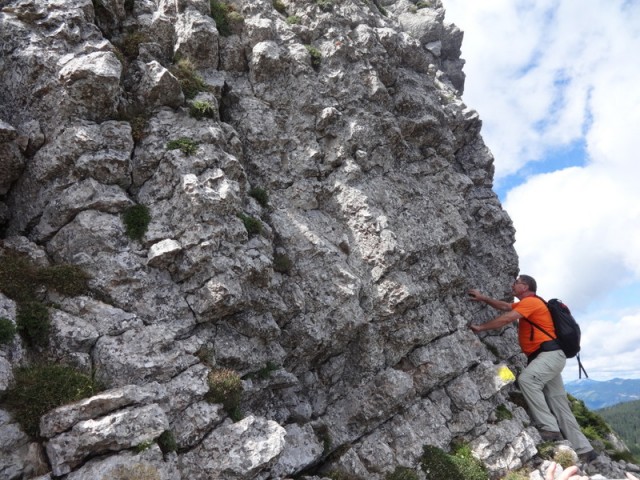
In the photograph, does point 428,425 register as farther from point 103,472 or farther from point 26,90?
point 26,90

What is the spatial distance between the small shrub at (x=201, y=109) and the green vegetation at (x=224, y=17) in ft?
21.7

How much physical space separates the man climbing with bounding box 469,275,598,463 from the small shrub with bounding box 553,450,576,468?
62.8 inches

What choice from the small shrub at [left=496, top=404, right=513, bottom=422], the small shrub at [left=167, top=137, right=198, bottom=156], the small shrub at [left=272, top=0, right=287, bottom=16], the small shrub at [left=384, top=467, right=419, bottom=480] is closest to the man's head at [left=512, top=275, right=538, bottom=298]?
the small shrub at [left=496, top=404, right=513, bottom=422]

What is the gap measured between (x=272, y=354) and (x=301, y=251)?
4.72m

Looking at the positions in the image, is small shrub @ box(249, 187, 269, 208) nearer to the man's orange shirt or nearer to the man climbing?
the man climbing

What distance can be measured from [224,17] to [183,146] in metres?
10.4

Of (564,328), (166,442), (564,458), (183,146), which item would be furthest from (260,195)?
(564,458)

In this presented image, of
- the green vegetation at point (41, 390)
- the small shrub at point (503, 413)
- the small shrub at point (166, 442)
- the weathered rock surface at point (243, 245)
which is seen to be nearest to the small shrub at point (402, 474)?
the weathered rock surface at point (243, 245)

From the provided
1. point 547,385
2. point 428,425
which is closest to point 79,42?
point 428,425

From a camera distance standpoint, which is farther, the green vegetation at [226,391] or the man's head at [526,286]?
the man's head at [526,286]

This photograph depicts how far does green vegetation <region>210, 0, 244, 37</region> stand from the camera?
880 inches

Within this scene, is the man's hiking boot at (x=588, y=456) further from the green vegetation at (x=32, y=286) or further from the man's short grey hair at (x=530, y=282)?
the green vegetation at (x=32, y=286)

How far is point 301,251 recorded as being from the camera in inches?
732

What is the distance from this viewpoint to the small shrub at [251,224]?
1664 cm
